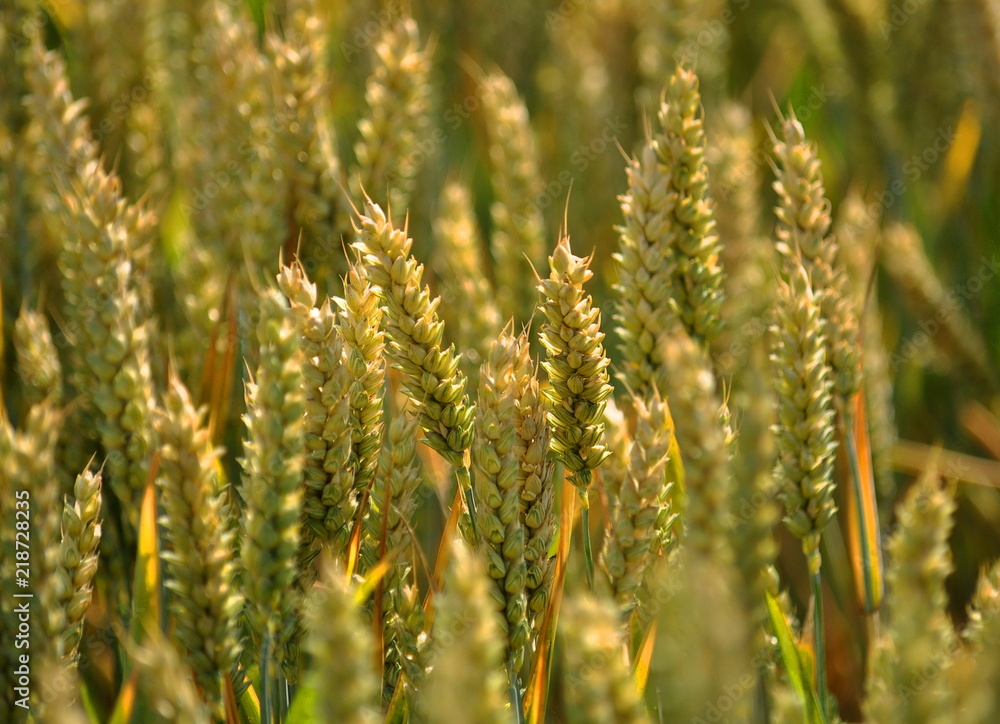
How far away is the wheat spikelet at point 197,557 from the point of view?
2.68 feet

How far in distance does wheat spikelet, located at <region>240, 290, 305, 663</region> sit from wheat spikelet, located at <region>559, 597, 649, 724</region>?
12.0 inches

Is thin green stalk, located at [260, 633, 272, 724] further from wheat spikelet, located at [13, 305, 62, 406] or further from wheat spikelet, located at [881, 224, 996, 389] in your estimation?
wheat spikelet, located at [881, 224, 996, 389]

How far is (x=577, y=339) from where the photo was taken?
0.89m

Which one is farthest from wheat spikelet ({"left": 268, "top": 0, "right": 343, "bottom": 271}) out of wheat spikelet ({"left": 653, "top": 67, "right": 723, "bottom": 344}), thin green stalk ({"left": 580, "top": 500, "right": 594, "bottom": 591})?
thin green stalk ({"left": 580, "top": 500, "right": 594, "bottom": 591})

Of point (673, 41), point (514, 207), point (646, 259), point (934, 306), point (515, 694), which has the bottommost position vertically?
point (515, 694)

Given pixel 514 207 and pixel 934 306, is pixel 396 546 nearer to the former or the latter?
pixel 514 207

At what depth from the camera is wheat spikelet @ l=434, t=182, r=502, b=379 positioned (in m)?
1.26

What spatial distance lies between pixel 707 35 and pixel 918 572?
1614mm

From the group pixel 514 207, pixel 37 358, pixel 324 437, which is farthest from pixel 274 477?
pixel 514 207

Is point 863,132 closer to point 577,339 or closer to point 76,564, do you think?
point 577,339

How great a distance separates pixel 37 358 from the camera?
1186 millimetres

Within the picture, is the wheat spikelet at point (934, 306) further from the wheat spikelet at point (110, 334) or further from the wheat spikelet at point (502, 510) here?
the wheat spikelet at point (110, 334)

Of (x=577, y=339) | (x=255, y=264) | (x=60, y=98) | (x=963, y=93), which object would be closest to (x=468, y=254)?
(x=255, y=264)

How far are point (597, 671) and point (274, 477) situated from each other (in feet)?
1.15
